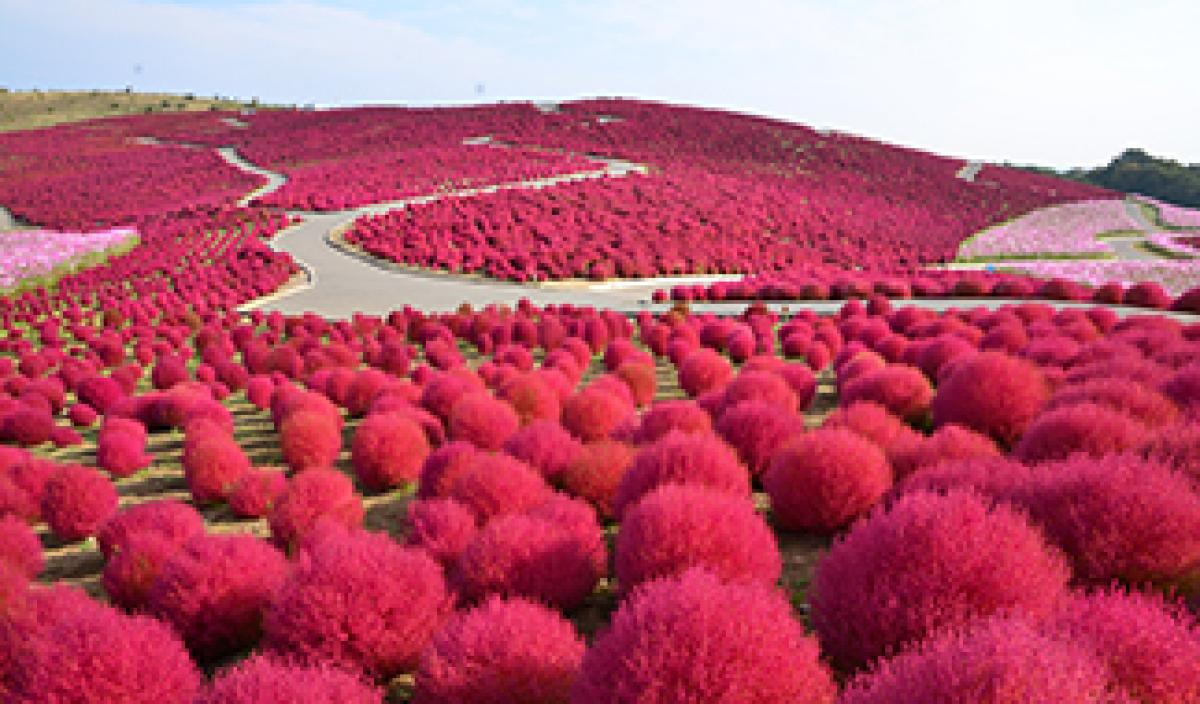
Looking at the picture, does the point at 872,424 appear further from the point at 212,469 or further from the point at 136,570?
the point at 212,469

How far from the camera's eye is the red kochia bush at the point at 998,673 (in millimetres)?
1536

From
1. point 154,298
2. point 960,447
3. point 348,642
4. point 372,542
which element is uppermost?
point 960,447

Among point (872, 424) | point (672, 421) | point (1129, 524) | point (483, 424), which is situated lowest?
point (483, 424)

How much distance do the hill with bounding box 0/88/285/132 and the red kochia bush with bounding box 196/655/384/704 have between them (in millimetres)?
92043

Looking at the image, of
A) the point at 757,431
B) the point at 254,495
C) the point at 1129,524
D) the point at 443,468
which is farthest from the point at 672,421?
the point at 254,495

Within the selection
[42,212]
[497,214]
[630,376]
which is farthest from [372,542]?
[42,212]

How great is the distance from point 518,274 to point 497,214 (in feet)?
26.0

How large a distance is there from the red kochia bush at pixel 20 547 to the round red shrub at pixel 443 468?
2720 mm

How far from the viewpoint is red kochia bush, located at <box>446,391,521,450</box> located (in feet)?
22.0

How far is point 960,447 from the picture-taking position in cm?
441

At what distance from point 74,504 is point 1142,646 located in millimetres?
7145

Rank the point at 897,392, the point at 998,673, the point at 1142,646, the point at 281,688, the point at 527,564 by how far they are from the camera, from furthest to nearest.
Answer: the point at 897,392
the point at 527,564
the point at 281,688
the point at 1142,646
the point at 998,673

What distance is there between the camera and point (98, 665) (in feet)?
9.14

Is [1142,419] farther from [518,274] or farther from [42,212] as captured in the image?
[42,212]
